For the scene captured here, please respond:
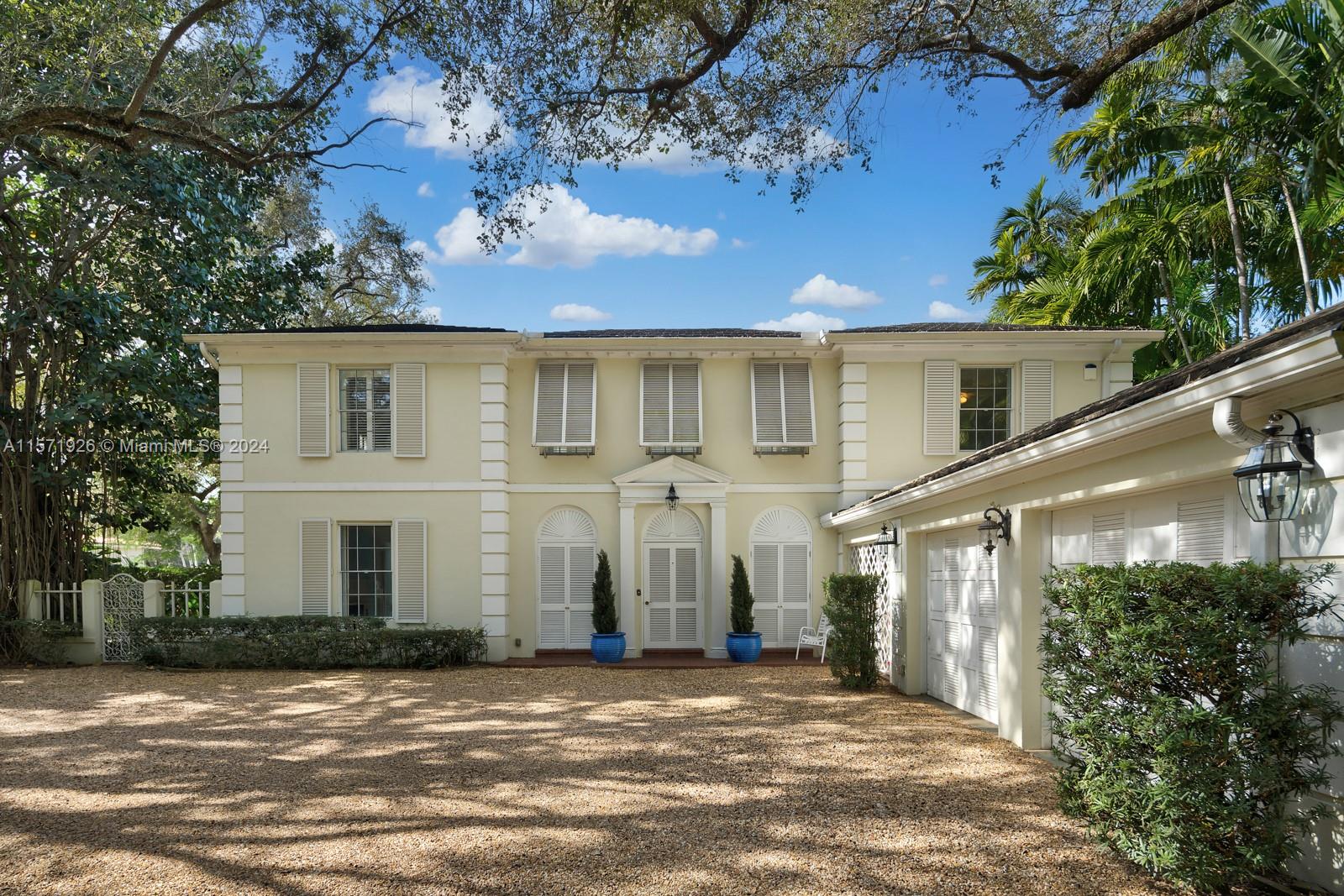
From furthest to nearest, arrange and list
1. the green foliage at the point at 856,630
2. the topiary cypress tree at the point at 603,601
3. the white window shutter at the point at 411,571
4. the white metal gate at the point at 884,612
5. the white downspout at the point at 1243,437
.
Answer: the white window shutter at the point at 411,571 → the topiary cypress tree at the point at 603,601 → the white metal gate at the point at 884,612 → the green foliage at the point at 856,630 → the white downspout at the point at 1243,437

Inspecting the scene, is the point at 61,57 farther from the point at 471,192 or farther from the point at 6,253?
the point at 471,192

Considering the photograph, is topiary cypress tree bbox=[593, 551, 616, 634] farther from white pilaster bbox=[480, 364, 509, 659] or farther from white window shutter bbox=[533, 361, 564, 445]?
white window shutter bbox=[533, 361, 564, 445]

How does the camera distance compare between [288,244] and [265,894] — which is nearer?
[265,894]

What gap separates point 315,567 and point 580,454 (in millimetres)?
4854

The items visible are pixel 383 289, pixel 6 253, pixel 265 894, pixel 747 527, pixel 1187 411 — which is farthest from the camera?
pixel 383 289

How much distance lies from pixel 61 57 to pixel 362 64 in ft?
22.5

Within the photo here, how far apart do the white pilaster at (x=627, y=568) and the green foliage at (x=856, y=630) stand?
164 inches

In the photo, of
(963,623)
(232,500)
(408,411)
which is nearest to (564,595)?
(408,411)

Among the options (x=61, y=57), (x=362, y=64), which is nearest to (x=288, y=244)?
(x=61, y=57)

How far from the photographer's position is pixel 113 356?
14.3m

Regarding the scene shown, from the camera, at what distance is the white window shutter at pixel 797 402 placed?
13.9 metres

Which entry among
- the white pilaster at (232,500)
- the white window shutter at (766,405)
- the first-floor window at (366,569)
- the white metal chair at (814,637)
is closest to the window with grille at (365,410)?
the first-floor window at (366,569)

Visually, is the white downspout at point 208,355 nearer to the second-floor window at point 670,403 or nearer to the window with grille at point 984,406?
the second-floor window at point 670,403

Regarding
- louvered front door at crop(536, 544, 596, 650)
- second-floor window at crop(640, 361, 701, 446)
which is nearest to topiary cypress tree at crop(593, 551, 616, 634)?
louvered front door at crop(536, 544, 596, 650)
